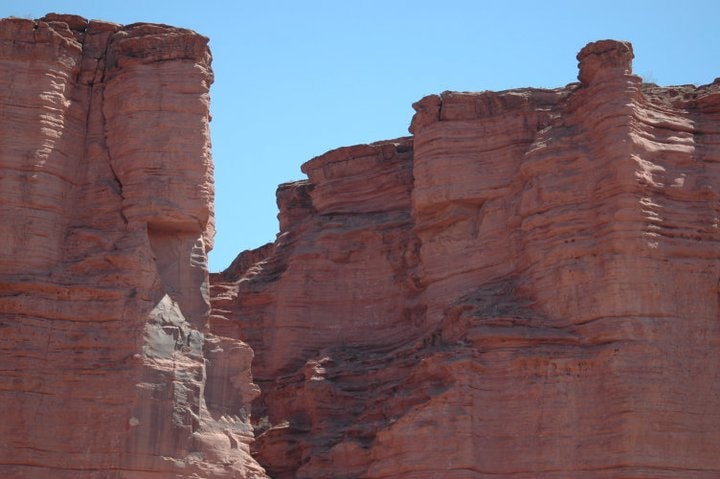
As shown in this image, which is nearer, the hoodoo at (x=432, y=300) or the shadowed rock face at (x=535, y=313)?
the hoodoo at (x=432, y=300)

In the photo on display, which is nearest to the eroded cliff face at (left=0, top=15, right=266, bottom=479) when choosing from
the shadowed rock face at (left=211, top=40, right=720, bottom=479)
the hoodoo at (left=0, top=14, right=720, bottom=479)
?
the hoodoo at (left=0, top=14, right=720, bottom=479)

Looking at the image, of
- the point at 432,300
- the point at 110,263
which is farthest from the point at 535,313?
the point at 110,263

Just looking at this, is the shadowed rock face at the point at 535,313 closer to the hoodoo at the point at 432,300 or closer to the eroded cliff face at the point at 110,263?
the hoodoo at the point at 432,300

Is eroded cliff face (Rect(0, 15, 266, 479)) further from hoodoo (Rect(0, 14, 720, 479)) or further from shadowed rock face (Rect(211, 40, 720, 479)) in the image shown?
shadowed rock face (Rect(211, 40, 720, 479))

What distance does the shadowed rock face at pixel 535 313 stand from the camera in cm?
4294

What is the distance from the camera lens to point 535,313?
44812 millimetres

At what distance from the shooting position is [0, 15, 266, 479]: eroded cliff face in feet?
133

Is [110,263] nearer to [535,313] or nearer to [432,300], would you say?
[432,300]

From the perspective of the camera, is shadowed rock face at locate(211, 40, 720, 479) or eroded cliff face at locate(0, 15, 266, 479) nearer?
eroded cliff face at locate(0, 15, 266, 479)

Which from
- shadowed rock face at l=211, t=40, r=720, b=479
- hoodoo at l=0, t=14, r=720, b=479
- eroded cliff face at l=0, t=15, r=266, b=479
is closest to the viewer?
eroded cliff face at l=0, t=15, r=266, b=479

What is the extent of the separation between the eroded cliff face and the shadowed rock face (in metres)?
5.32

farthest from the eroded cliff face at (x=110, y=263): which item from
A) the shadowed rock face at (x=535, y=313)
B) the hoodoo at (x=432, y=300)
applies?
the shadowed rock face at (x=535, y=313)

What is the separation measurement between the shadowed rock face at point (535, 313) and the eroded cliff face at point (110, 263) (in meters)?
5.32

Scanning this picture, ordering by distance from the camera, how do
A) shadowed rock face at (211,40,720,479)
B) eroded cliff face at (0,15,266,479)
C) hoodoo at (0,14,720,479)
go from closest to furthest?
eroded cliff face at (0,15,266,479)
hoodoo at (0,14,720,479)
shadowed rock face at (211,40,720,479)
